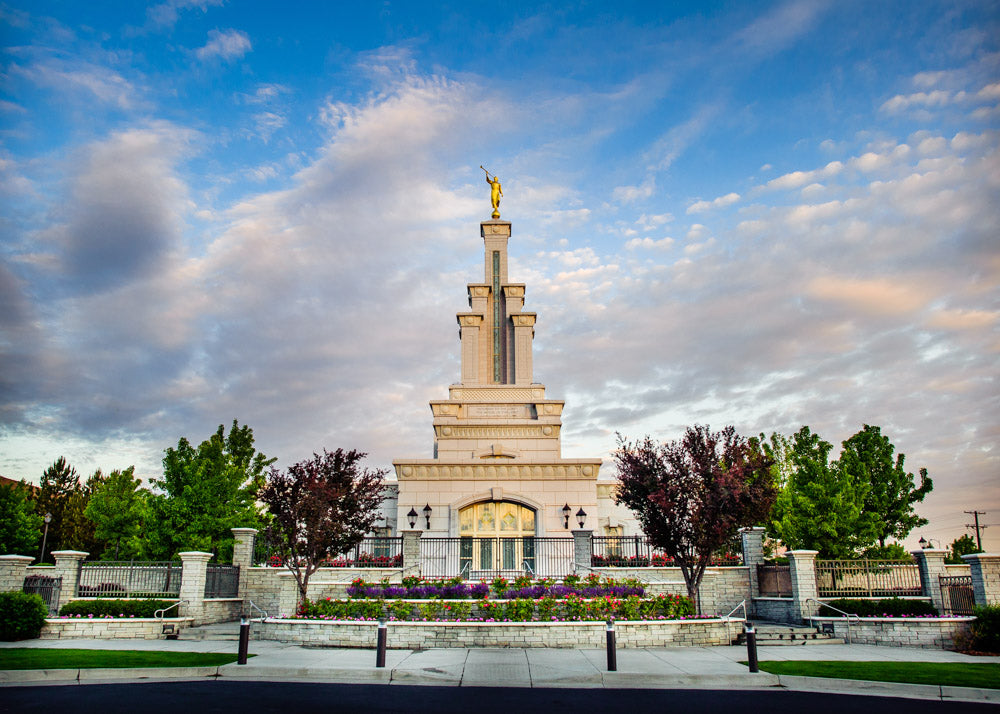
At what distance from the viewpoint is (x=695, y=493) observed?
2005 cm

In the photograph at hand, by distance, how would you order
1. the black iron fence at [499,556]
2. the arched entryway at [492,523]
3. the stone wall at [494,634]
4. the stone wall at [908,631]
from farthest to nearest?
the arched entryway at [492,523] → the black iron fence at [499,556] → the stone wall at [908,631] → the stone wall at [494,634]

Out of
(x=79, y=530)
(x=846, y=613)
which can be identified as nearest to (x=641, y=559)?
(x=846, y=613)

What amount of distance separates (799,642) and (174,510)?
27227mm

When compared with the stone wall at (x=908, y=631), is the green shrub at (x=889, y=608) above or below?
above

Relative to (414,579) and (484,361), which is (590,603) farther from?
(484,361)

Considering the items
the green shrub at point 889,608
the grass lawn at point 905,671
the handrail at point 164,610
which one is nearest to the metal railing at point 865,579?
the green shrub at point 889,608

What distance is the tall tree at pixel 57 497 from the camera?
53.5 m

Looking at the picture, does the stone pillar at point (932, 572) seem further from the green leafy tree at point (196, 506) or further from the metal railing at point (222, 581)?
the green leafy tree at point (196, 506)

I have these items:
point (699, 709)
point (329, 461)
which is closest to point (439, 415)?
point (329, 461)

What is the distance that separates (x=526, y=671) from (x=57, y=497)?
207 feet

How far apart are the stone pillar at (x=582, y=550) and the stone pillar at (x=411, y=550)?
614 cm

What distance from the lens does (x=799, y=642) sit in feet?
60.4

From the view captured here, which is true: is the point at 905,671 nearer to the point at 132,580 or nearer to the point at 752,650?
the point at 752,650

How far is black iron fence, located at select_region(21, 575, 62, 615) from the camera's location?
19766 mm
